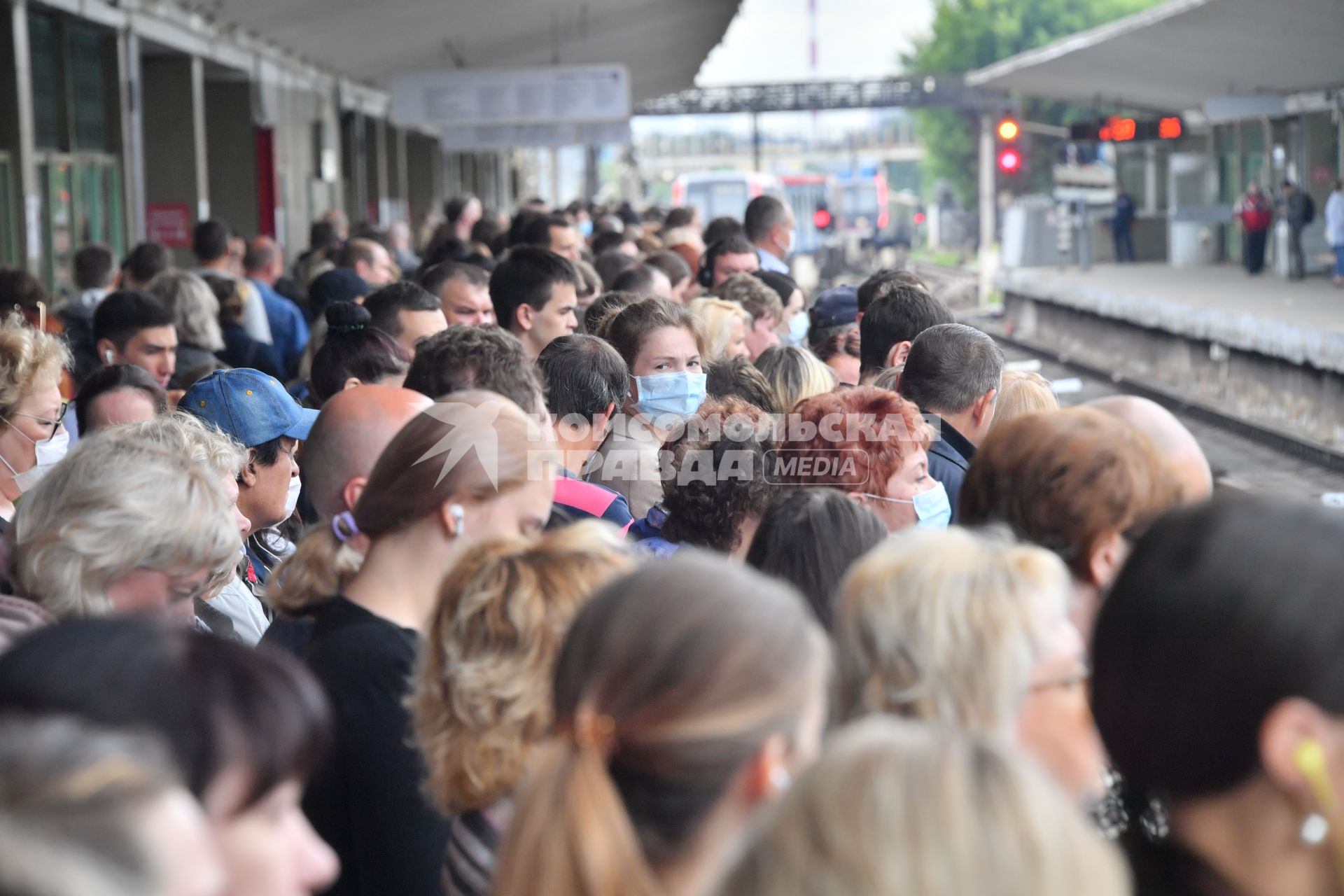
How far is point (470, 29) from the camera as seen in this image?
2355 cm

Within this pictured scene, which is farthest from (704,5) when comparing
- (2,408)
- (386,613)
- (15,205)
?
(386,613)

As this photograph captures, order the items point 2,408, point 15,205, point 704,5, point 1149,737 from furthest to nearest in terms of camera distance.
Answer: point 704,5, point 15,205, point 2,408, point 1149,737

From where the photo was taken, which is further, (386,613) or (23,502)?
(23,502)

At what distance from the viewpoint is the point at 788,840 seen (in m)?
1.44

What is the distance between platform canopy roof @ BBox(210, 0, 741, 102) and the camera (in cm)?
1930

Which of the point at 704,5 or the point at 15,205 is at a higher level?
the point at 704,5

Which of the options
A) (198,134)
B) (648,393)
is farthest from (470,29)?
(648,393)

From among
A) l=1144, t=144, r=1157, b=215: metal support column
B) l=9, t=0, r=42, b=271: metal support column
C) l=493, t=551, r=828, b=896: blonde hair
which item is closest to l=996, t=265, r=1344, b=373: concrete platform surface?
l=1144, t=144, r=1157, b=215: metal support column

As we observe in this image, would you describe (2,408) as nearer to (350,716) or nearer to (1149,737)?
(350,716)

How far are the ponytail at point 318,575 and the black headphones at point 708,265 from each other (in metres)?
6.32

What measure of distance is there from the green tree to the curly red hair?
7221 centimetres

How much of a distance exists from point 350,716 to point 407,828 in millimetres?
215

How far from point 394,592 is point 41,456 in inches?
95.3

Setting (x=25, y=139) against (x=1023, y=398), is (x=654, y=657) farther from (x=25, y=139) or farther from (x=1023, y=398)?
(x=25, y=139)
